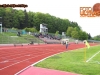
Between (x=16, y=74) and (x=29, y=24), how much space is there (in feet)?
261

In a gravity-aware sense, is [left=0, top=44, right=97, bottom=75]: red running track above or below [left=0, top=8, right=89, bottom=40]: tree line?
below

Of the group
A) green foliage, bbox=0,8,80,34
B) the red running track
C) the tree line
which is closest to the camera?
the red running track

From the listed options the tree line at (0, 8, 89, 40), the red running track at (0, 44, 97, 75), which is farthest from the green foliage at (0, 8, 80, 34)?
the red running track at (0, 44, 97, 75)

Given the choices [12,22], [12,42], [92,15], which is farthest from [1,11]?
[92,15]

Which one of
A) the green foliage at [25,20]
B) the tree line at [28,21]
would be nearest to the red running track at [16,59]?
the tree line at [28,21]

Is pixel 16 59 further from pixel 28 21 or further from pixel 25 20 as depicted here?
pixel 28 21

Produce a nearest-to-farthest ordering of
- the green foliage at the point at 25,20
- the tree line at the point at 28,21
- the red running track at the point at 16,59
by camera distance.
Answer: the red running track at the point at 16,59, the green foliage at the point at 25,20, the tree line at the point at 28,21

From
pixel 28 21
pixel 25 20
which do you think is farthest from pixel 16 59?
pixel 28 21

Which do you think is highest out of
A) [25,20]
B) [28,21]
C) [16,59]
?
[25,20]

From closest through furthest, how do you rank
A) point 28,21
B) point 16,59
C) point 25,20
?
point 16,59 → point 25,20 → point 28,21

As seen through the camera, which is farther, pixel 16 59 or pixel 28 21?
pixel 28 21

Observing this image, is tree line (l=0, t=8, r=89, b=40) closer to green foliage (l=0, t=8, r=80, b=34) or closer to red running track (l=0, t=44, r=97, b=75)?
green foliage (l=0, t=8, r=80, b=34)

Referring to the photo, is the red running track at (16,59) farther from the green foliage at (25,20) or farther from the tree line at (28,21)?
the green foliage at (25,20)

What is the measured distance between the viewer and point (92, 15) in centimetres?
1465
